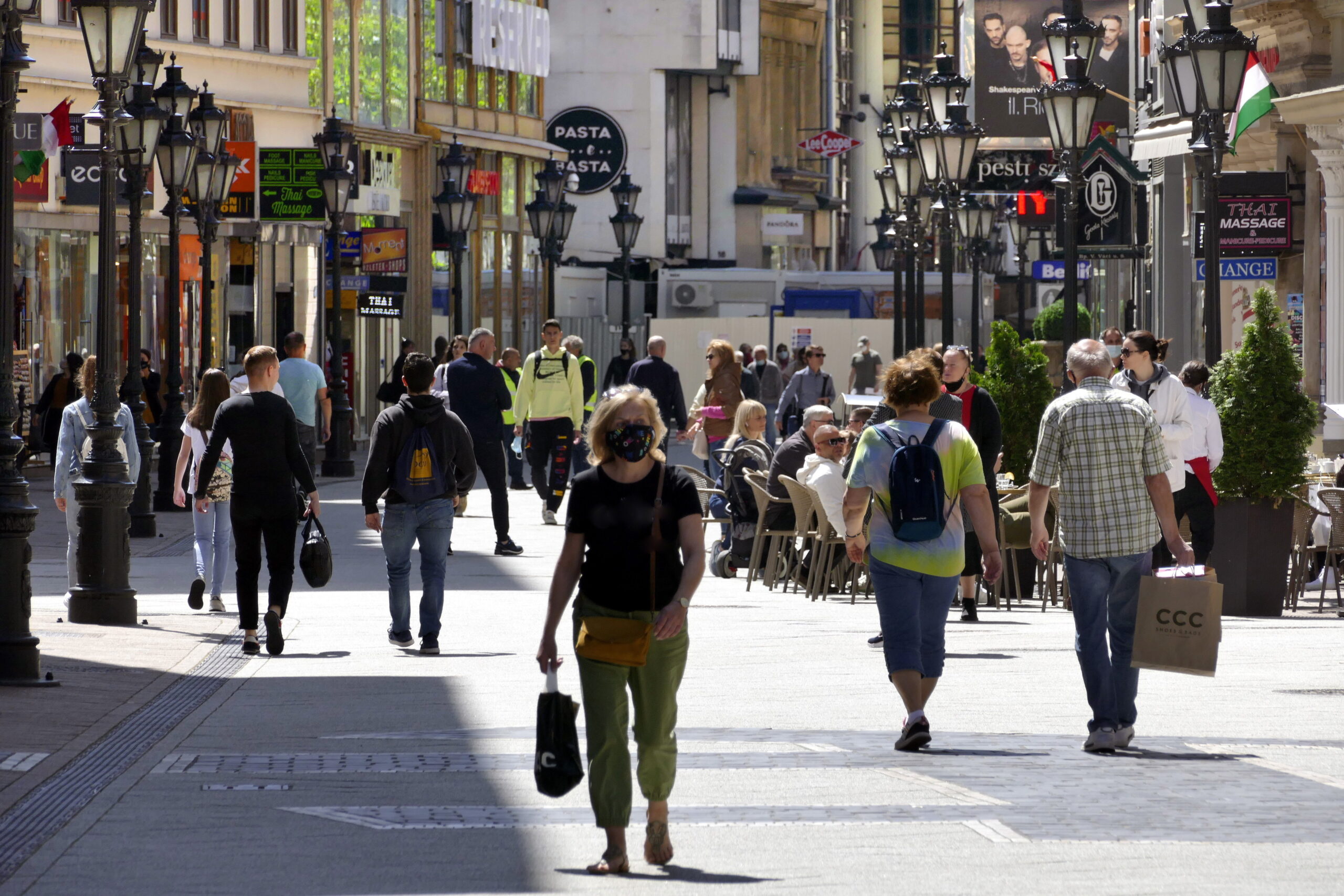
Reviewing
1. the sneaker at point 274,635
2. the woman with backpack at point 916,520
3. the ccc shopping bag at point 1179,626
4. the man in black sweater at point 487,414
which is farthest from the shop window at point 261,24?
the ccc shopping bag at point 1179,626

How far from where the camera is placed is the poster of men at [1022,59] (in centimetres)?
4700

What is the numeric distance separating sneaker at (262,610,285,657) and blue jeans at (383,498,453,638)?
0.66m

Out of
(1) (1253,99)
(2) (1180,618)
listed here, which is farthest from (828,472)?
(1) (1253,99)

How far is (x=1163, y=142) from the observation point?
122 ft

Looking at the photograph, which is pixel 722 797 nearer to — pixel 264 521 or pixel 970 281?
pixel 264 521

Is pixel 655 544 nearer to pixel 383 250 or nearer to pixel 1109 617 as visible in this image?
pixel 1109 617

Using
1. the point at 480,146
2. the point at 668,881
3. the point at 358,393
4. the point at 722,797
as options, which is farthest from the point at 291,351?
the point at 480,146

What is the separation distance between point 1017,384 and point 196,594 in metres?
6.09

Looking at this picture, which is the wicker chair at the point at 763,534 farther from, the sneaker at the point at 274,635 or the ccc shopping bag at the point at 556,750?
the ccc shopping bag at the point at 556,750

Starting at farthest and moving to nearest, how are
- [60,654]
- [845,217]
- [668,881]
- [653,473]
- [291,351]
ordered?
[845,217] < [291,351] < [60,654] < [653,473] < [668,881]

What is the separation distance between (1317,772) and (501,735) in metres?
3.36

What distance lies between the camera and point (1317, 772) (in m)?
9.33

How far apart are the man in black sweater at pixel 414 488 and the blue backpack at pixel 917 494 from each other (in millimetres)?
4416

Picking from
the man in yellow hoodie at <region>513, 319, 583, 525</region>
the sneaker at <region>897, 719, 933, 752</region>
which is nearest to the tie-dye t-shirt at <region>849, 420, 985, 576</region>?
the sneaker at <region>897, 719, 933, 752</region>
